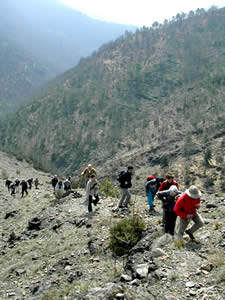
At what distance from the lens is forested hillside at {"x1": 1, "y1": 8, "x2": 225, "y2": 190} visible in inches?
2837

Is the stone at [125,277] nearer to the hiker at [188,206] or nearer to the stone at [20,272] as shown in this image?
the hiker at [188,206]

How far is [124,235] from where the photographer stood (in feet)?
26.5

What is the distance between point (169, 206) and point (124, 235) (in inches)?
62.1

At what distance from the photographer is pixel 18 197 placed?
70.9 ft

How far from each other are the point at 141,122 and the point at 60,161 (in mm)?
26751

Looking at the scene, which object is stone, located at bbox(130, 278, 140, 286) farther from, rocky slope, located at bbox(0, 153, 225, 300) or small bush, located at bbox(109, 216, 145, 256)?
small bush, located at bbox(109, 216, 145, 256)

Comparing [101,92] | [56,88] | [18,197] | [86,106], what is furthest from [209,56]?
[18,197]

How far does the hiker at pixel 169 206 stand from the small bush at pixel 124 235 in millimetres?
864

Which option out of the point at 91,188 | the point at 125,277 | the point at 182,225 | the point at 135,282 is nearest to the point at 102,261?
the point at 125,277

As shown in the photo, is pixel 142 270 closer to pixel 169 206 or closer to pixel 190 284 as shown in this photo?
pixel 190 284

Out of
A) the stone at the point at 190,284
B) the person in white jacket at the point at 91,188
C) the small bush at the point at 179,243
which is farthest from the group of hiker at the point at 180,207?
the person in white jacket at the point at 91,188

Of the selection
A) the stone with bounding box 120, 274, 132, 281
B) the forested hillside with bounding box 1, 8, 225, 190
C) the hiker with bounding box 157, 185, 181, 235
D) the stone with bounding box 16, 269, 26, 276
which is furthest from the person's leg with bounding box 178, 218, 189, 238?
the forested hillside with bounding box 1, 8, 225, 190

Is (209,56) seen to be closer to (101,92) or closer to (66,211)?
(101,92)

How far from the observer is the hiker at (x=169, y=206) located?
7383 mm
